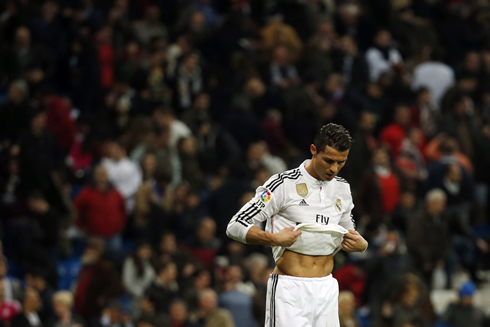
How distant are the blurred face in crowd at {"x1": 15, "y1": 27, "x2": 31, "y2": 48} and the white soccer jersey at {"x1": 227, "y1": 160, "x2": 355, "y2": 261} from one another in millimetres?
10391

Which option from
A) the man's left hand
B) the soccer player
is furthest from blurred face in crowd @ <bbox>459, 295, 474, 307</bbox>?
the man's left hand

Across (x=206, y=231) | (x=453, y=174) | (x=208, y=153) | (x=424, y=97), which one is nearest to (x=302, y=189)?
(x=206, y=231)

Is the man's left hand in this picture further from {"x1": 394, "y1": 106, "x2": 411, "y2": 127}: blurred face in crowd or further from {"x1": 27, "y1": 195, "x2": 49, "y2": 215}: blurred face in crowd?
{"x1": 394, "y1": 106, "x2": 411, "y2": 127}: blurred face in crowd

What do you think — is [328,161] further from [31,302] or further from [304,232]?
[31,302]

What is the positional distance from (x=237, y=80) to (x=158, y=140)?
95.7 inches

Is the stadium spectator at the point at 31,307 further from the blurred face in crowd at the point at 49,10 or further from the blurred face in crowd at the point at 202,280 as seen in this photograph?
the blurred face in crowd at the point at 49,10

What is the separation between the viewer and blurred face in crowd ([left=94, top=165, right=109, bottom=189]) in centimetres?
1472

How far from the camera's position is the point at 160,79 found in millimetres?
17484

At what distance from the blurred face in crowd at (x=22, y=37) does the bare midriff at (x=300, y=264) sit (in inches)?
414

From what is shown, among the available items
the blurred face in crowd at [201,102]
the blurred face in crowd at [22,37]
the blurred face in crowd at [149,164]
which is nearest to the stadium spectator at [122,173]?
the blurred face in crowd at [149,164]

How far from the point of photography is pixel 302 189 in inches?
295

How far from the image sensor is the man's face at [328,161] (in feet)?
23.6

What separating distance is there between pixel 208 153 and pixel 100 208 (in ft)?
7.66

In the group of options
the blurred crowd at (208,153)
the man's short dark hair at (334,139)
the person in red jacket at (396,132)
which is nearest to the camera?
the man's short dark hair at (334,139)
